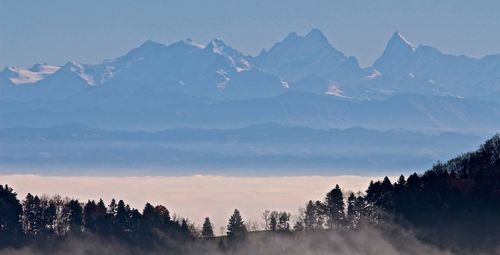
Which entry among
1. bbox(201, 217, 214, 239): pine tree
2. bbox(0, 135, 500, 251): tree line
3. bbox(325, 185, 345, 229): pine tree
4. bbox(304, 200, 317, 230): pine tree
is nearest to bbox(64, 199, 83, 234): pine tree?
bbox(0, 135, 500, 251): tree line

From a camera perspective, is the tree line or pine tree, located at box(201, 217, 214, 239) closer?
the tree line

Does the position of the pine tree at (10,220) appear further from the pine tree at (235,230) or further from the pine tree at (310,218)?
the pine tree at (310,218)

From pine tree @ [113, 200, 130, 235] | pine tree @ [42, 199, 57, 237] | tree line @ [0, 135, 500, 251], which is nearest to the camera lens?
tree line @ [0, 135, 500, 251]

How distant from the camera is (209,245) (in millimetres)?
188500

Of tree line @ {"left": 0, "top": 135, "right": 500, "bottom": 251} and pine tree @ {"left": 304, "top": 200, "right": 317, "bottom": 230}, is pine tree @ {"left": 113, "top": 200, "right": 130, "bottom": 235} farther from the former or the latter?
pine tree @ {"left": 304, "top": 200, "right": 317, "bottom": 230}

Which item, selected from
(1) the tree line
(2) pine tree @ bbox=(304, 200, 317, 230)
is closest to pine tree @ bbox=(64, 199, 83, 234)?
(1) the tree line

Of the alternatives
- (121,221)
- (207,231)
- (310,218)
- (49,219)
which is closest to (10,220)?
(49,219)

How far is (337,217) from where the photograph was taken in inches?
7603

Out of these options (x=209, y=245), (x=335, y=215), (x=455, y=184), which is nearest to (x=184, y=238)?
(x=209, y=245)

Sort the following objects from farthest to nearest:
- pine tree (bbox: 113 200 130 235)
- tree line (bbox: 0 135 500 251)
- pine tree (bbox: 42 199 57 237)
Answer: pine tree (bbox: 113 200 130 235) → pine tree (bbox: 42 199 57 237) → tree line (bbox: 0 135 500 251)

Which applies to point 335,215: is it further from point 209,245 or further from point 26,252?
point 26,252

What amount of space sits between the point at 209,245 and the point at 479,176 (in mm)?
34224

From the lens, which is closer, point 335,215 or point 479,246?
point 479,246

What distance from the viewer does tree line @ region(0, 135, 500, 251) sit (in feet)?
606
